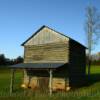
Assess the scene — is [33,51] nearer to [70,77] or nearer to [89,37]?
[70,77]

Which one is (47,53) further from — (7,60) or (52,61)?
(7,60)

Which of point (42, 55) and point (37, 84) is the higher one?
point (42, 55)

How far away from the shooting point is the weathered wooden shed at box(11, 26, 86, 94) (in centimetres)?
3284

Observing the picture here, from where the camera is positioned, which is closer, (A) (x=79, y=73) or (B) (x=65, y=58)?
(B) (x=65, y=58)

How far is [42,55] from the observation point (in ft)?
116

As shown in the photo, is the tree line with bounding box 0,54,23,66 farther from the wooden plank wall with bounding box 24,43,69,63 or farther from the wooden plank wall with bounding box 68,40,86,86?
the wooden plank wall with bounding box 68,40,86,86

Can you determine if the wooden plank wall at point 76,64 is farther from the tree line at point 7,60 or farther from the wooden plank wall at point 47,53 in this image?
the tree line at point 7,60

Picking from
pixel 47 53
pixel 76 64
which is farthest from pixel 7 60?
pixel 76 64

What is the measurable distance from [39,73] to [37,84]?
4.71 ft

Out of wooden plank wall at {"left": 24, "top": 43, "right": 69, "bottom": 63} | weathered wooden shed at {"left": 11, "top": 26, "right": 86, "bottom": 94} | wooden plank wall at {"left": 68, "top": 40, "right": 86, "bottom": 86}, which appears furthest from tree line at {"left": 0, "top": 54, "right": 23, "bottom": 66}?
Answer: wooden plank wall at {"left": 68, "top": 40, "right": 86, "bottom": 86}

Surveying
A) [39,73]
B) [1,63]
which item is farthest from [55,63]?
[1,63]

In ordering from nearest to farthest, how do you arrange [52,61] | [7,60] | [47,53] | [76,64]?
1. [52,61]
2. [76,64]
3. [47,53]
4. [7,60]

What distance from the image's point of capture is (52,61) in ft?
111

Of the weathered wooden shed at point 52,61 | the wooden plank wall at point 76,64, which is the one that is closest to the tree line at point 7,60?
the weathered wooden shed at point 52,61
